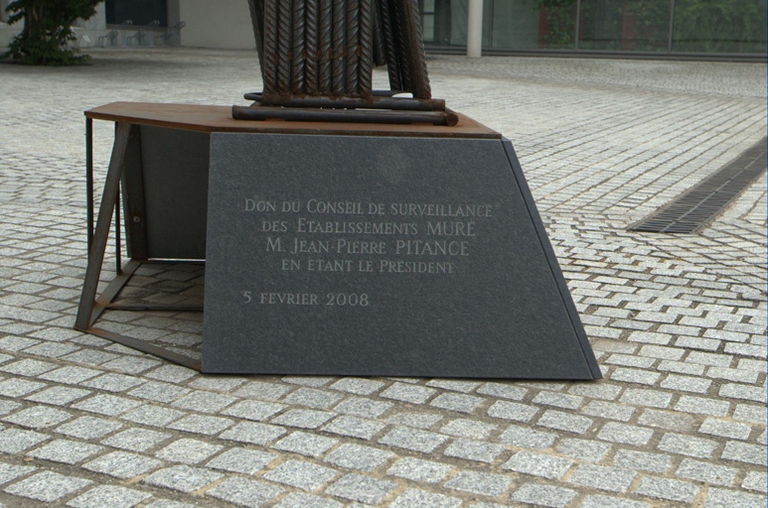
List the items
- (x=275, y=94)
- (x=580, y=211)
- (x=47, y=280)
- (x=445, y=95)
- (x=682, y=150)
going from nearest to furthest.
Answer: (x=275, y=94)
(x=47, y=280)
(x=580, y=211)
(x=682, y=150)
(x=445, y=95)

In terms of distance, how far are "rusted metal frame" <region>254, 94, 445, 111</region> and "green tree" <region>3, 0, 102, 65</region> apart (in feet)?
52.5

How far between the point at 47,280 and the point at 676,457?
3.29 meters

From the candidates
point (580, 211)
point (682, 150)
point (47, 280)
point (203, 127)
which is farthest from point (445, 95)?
point (203, 127)

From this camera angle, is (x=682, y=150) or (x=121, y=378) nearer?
(x=121, y=378)

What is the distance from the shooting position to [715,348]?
4.32 meters

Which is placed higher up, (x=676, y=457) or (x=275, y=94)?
(x=275, y=94)

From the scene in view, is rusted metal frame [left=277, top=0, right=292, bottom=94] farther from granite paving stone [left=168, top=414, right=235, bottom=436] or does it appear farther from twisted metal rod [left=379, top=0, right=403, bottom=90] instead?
granite paving stone [left=168, top=414, right=235, bottom=436]

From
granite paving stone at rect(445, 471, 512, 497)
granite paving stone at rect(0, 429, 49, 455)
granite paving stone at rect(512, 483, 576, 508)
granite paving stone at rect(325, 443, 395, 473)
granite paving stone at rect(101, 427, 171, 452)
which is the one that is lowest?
granite paving stone at rect(512, 483, 576, 508)

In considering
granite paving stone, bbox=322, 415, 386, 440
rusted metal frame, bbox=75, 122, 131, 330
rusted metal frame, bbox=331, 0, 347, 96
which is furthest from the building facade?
granite paving stone, bbox=322, 415, 386, 440

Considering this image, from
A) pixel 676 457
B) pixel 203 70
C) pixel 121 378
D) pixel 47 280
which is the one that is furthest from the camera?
pixel 203 70

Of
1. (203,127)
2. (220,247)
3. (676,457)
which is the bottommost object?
(676,457)

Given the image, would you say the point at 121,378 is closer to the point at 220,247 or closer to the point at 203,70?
the point at 220,247

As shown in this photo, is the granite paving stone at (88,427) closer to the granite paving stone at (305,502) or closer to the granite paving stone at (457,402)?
the granite paving stone at (305,502)

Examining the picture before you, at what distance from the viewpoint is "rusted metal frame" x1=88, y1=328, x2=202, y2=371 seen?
3.89 metres
